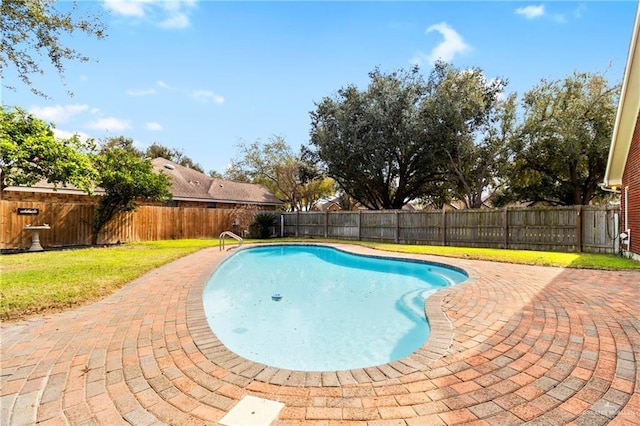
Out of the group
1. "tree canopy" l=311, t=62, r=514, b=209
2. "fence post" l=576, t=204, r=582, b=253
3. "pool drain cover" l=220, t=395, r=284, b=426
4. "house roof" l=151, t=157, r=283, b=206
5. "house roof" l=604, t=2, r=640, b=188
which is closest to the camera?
"pool drain cover" l=220, t=395, r=284, b=426

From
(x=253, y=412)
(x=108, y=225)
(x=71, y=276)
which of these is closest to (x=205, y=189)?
(x=108, y=225)

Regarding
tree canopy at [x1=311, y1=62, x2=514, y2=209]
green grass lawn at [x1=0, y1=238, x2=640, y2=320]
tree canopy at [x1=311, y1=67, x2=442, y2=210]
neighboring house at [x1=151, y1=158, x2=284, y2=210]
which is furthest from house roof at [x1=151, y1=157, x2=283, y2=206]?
green grass lawn at [x1=0, y1=238, x2=640, y2=320]

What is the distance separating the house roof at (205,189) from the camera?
72.7 feet

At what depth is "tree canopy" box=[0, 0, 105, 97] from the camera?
589 centimetres

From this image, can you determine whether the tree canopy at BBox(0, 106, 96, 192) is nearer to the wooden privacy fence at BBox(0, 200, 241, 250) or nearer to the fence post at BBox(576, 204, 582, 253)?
the wooden privacy fence at BBox(0, 200, 241, 250)

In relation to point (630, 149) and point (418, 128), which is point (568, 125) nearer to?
point (418, 128)

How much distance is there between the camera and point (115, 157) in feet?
43.9

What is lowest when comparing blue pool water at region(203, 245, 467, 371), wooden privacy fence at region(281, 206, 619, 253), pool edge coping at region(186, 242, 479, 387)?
blue pool water at region(203, 245, 467, 371)

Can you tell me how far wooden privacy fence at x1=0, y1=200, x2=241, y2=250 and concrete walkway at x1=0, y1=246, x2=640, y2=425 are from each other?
10935mm

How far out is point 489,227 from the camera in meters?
12.9

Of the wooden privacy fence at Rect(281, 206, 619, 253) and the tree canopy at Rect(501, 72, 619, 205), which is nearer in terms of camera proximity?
the wooden privacy fence at Rect(281, 206, 619, 253)

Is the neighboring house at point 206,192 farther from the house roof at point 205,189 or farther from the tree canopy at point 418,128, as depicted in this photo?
the tree canopy at point 418,128

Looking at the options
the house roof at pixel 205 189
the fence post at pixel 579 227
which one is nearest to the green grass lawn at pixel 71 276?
the fence post at pixel 579 227

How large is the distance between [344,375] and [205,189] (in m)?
23.8
